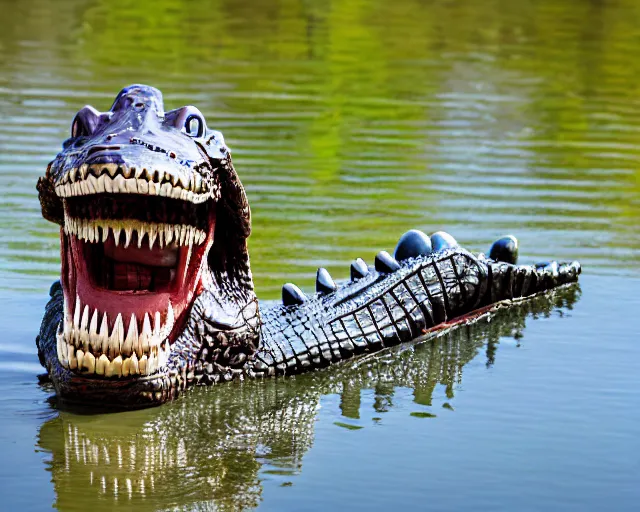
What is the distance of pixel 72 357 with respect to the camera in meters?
4.82

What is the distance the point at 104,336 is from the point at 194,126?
879 millimetres

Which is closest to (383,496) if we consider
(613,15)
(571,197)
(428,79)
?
(571,197)

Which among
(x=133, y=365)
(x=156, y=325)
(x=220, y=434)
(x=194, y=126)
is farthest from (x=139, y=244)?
(x=220, y=434)

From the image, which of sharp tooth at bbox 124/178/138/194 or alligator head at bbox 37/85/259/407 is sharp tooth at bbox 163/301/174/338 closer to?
alligator head at bbox 37/85/259/407

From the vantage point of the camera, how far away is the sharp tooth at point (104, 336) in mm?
4738

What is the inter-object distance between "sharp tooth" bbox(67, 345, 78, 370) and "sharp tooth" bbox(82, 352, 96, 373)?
4 cm

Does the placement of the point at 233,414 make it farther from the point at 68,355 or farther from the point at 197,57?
the point at 197,57

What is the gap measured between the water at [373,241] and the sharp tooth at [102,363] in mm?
203

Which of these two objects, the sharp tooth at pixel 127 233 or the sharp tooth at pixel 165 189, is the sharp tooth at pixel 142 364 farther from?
the sharp tooth at pixel 165 189

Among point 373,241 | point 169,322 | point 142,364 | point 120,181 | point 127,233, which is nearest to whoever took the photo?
point 120,181

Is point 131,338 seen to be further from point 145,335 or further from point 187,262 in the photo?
point 187,262

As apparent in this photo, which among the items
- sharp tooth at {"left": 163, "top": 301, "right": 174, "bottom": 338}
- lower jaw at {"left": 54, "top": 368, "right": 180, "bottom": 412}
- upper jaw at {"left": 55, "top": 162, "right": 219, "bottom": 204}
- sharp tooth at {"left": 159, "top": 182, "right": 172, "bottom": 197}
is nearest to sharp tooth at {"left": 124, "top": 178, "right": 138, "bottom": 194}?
upper jaw at {"left": 55, "top": 162, "right": 219, "bottom": 204}

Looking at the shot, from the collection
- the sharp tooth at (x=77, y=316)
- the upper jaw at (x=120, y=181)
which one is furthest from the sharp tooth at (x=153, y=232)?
the sharp tooth at (x=77, y=316)

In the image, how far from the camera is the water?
4398mm
